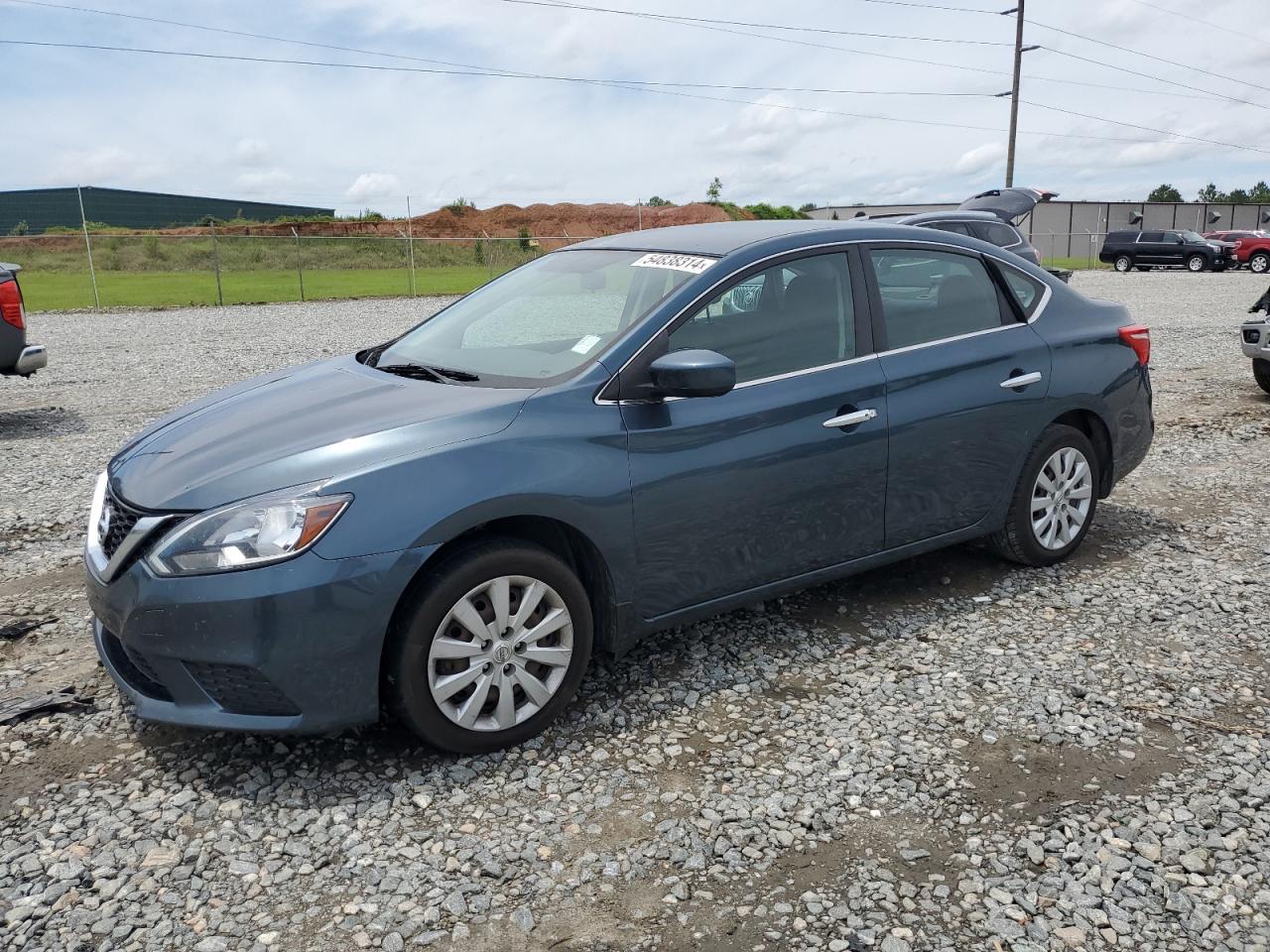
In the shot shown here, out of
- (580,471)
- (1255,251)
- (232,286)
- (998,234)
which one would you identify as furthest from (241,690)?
(1255,251)

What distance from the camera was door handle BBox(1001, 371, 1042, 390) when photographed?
4633 mm

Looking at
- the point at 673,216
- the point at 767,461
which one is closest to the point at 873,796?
the point at 767,461

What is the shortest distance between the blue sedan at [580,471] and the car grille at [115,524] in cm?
2

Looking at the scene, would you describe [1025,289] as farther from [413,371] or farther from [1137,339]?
[413,371]

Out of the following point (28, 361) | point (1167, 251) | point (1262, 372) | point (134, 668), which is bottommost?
point (1262, 372)

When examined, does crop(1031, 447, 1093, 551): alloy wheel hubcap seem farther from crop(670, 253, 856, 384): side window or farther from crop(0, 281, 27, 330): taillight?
crop(0, 281, 27, 330): taillight

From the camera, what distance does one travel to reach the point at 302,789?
10.6 ft

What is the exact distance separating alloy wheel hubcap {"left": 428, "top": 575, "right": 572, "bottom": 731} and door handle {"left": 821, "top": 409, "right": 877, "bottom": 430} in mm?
1333

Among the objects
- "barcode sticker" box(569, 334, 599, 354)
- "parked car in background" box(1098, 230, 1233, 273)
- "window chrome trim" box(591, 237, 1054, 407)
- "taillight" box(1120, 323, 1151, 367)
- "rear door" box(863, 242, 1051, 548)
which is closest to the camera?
"window chrome trim" box(591, 237, 1054, 407)

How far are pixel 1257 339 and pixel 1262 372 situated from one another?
505mm

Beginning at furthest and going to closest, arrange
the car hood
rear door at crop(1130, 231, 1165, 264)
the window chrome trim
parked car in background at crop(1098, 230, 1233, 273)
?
rear door at crop(1130, 231, 1165, 264) < parked car in background at crop(1098, 230, 1233, 273) < the window chrome trim < the car hood

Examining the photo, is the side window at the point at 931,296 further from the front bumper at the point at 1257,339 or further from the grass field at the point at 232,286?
the grass field at the point at 232,286

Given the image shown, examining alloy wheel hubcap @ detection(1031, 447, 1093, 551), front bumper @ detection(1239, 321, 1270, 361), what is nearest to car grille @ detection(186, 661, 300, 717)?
alloy wheel hubcap @ detection(1031, 447, 1093, 551)

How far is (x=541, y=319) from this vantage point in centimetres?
423
